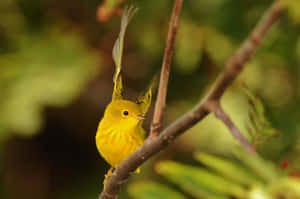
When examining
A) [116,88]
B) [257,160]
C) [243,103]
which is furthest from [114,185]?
[243,103]

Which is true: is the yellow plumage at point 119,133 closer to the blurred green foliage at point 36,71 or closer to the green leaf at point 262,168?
the green leaf at point 262,168

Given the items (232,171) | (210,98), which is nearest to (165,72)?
(210,98)

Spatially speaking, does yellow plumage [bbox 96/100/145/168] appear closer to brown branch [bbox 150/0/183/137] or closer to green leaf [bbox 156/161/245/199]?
green leaf [bbox 156/161/245/199]

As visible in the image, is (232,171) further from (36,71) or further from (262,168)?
(36,71)

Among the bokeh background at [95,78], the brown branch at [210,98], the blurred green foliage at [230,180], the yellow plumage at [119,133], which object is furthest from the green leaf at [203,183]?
the bokeh background at [95,78]

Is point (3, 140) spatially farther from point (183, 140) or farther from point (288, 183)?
point (288, 183)

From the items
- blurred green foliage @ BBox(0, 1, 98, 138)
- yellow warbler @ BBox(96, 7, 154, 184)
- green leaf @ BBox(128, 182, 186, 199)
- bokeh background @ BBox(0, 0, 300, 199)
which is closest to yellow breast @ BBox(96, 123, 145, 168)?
yellow warbler @ BBox(96, 7, 154, 184)

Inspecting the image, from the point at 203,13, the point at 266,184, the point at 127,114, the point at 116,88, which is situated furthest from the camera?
the point at 203,13
